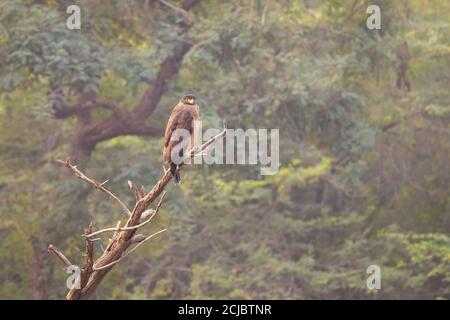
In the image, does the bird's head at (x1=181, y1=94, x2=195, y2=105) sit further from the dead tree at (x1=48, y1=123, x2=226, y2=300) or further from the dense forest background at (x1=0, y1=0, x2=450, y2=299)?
the dense forest background at (x1=0, y1=0, x2=450, y2=299)

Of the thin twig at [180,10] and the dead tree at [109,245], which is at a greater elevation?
the thin twig at [180,10]

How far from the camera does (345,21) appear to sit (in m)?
12.6

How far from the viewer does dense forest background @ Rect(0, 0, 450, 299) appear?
466 inches

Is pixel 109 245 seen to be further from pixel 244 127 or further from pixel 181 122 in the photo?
pixel 244 127

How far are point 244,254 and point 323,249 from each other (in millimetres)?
1473

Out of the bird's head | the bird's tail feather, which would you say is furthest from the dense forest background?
the bird's tail feather

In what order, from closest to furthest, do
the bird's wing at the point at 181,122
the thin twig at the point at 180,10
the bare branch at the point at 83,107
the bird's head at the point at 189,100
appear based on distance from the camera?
1. the bird's wing at the point at 181,122
2. the bird's head at the point at 189,100
3. the thin twig at the point at 180,10
4. the bare branch at the point at 83,107

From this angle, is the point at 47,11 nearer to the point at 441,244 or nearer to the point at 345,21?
the point at 345,21

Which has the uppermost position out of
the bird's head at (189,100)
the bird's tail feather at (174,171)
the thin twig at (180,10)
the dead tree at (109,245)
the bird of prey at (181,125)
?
the thin twig at (180,10)

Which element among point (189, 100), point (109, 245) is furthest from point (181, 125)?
point (109, 245)

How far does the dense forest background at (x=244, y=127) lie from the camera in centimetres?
1184

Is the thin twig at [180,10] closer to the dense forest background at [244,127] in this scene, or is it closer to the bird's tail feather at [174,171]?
the dense forest background at [244,127]

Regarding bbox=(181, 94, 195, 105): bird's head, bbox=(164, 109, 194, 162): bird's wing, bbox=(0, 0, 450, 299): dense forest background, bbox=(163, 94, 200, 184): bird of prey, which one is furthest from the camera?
bbox=(0, 0, 450, 299): dense forest background

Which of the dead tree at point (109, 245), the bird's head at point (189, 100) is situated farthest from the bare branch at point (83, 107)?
the dead tree at point (109, 245)
